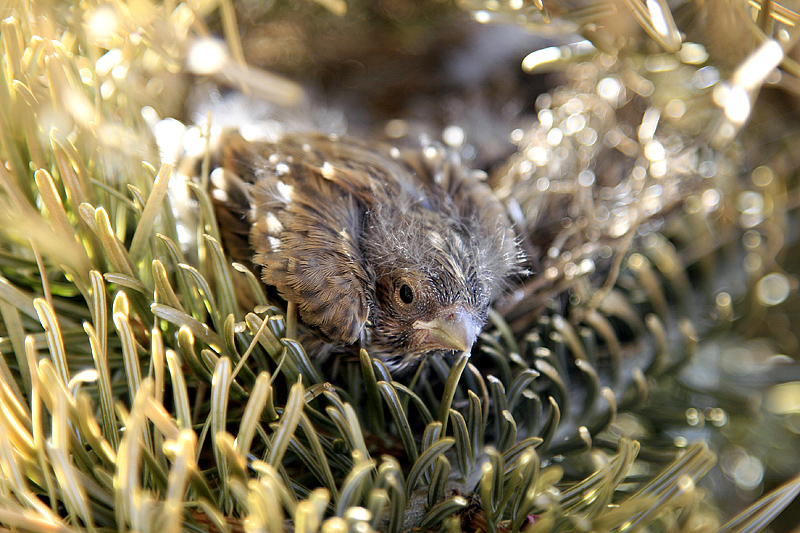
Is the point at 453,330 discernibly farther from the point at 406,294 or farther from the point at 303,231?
the point at 303,231

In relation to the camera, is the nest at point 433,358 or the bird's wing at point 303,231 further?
the bird's wing at point 303,231

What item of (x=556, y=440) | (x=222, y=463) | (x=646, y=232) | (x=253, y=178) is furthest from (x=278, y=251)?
(x=646, y=232)

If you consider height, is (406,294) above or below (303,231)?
below

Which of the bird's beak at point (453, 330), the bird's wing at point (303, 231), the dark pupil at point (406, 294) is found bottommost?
the bird's beak at point (453, 330)

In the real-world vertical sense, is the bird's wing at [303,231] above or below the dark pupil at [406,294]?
above

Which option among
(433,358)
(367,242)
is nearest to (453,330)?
(433,358)

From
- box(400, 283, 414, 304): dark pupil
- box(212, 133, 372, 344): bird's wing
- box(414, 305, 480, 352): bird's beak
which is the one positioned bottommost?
box(414, 305, 480, 352): bird's beak
